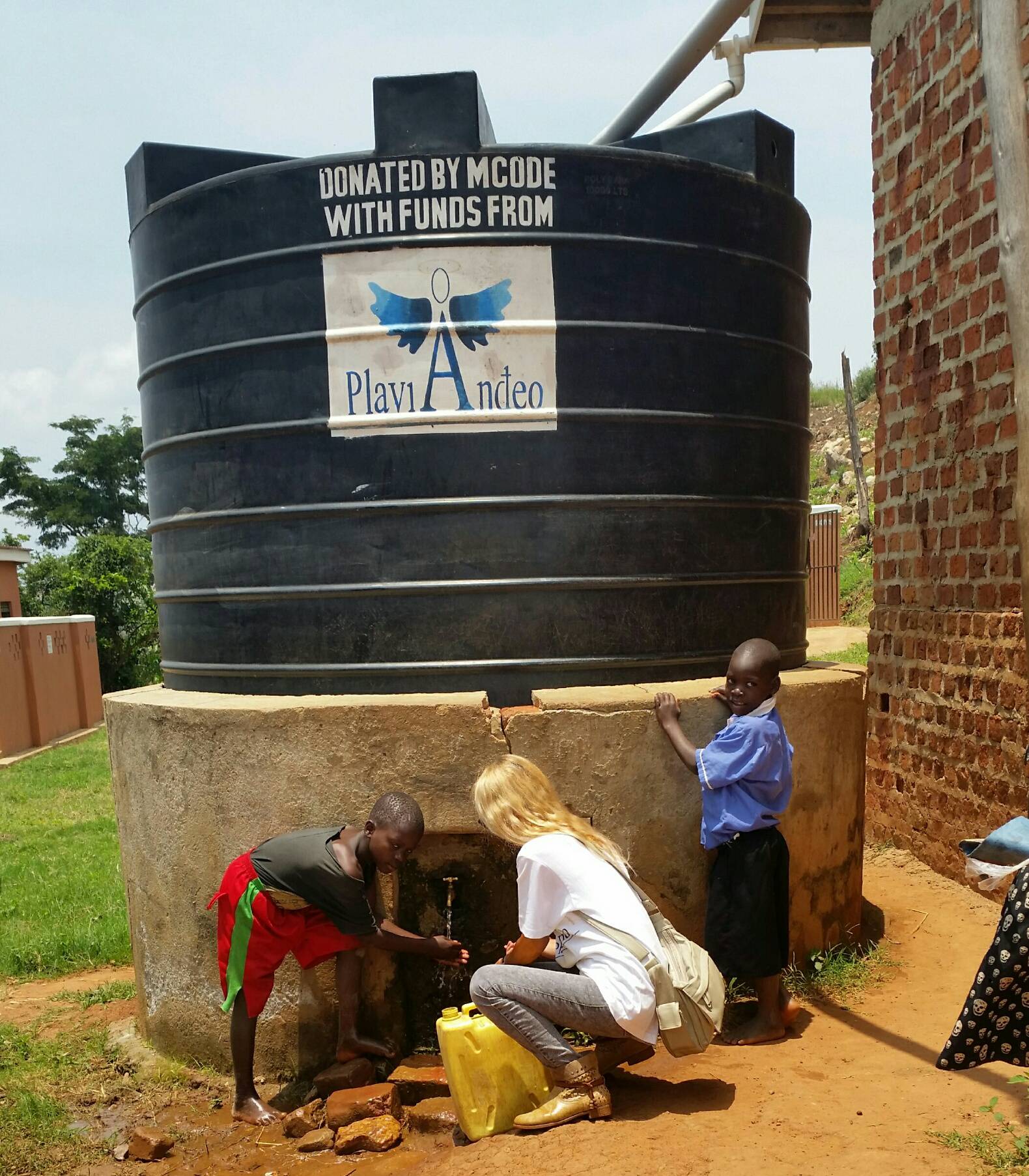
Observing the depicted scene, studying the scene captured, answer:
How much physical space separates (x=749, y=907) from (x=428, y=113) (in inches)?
112

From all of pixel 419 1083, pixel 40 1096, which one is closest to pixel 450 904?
pixel 419 1083

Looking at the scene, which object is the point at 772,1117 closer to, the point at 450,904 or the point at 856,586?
the point at 450,904

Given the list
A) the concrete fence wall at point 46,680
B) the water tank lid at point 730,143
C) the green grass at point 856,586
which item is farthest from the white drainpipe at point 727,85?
the green grass at point 856,586

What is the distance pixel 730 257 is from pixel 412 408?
132 cm

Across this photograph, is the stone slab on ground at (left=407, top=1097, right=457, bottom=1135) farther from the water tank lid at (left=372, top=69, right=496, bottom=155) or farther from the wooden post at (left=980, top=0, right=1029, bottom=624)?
the water tank lid at (left=372, top=69, right=496, bottom=155)

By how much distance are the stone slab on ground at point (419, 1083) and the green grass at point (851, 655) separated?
9.20 meters

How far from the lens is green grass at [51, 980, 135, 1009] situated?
468cm

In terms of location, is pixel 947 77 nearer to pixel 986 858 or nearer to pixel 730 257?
pixel 730 257

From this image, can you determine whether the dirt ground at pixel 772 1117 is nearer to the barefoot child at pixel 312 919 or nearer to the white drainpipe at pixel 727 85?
the barefoot child at pixel 312 919

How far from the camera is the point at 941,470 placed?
492 centimetres

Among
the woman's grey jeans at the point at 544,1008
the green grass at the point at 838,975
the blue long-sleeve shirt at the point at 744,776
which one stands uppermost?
the blue long-sleeve shirt at the point at 744,776

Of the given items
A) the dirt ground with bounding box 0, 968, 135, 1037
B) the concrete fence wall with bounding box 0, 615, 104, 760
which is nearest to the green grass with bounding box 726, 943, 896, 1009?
the dirt ground with bounding box 0, 968, 135, 1037

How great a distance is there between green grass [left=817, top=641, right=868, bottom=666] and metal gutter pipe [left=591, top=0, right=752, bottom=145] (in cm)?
737

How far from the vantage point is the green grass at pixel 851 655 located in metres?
12.4
